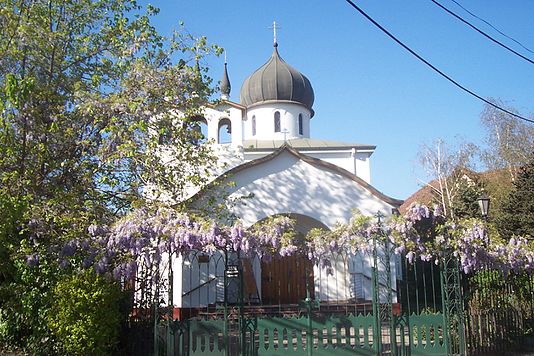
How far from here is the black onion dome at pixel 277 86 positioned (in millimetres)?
29953

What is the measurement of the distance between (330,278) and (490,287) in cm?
672

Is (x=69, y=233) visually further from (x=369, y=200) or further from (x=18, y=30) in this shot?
(x=369, y=200)

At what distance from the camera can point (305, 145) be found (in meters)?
27.7

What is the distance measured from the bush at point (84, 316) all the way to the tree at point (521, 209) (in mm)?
18887

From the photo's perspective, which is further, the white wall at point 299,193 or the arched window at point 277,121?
the arched window at point 277,121

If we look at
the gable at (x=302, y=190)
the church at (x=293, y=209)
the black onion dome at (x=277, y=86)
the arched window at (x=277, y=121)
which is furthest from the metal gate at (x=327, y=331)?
the black onion dome at (x=277, y=86)

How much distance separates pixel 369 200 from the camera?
17.3 m

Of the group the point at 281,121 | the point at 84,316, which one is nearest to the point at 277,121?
the point at 281,121

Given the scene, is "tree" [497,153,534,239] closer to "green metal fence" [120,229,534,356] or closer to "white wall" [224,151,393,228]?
"white wall" [224,151,393,228]

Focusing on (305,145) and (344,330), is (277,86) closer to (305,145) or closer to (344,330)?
(305,145)

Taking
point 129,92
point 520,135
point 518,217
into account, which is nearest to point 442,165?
point 520,135

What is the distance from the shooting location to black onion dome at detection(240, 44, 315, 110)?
30.0 meters

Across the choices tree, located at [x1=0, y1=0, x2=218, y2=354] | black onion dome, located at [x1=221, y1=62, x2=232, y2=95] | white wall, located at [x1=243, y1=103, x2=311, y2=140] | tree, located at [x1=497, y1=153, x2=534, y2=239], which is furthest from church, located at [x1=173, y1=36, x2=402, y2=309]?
black onion dome, located at [x1=221, y1=62, x2=232, y2=95]

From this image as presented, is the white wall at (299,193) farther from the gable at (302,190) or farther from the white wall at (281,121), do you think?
the white wall at (281,121)
